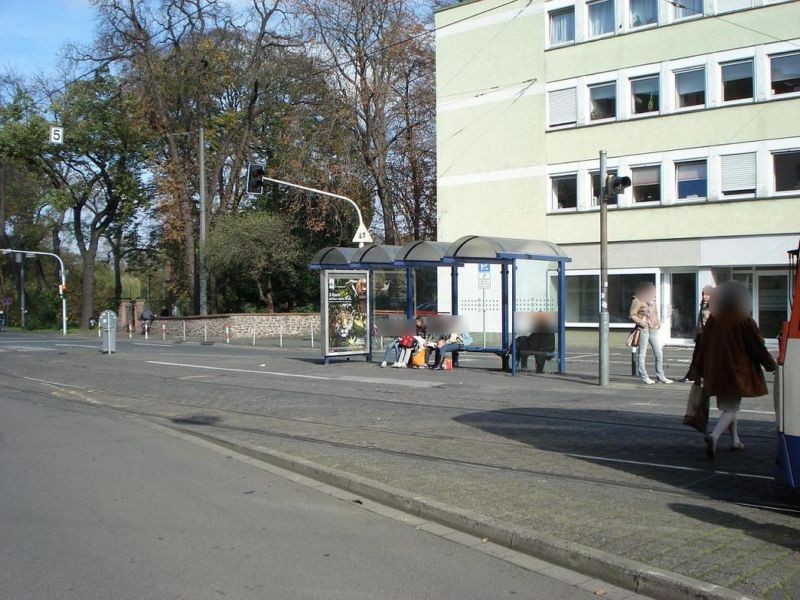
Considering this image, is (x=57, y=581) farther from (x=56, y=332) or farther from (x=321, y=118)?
(x=56, y=332)

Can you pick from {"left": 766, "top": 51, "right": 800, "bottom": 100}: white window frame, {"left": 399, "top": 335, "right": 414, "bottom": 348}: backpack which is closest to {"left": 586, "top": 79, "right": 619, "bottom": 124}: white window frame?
{"left": 766, "top": 51, "right": 800, "bottom": 100}: white window frame

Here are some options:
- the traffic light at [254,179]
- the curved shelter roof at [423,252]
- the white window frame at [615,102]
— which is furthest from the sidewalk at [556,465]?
the white window frame at [615,102]

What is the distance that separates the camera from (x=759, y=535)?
18.2 ft

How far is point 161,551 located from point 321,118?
35.8 meters

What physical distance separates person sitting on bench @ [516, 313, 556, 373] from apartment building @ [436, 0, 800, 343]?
27.8 feet

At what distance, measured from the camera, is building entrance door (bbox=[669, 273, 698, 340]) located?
1104 inches

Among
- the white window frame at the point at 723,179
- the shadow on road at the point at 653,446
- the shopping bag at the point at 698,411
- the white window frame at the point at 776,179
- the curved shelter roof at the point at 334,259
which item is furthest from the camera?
the white window frame at the point at 723,179

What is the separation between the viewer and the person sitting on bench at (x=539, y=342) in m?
17.6

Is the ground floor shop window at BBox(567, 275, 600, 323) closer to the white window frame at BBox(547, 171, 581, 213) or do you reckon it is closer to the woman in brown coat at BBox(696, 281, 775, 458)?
the white window frame at BBox(547, 171, 581, 213)

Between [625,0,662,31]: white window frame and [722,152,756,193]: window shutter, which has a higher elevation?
[625,0,662,31]: white window frame

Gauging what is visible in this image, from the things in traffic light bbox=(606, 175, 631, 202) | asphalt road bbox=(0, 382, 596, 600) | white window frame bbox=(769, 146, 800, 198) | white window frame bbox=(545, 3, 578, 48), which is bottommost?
asphalt road bbox=(0, 382, 596, 600)

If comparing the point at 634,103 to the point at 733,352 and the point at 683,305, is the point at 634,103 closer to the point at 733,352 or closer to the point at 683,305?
the point at 683,305

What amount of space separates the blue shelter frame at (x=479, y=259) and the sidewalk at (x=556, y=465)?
2421mm

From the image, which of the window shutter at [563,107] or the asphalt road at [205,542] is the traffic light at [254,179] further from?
the asphalt road at [205,542]
